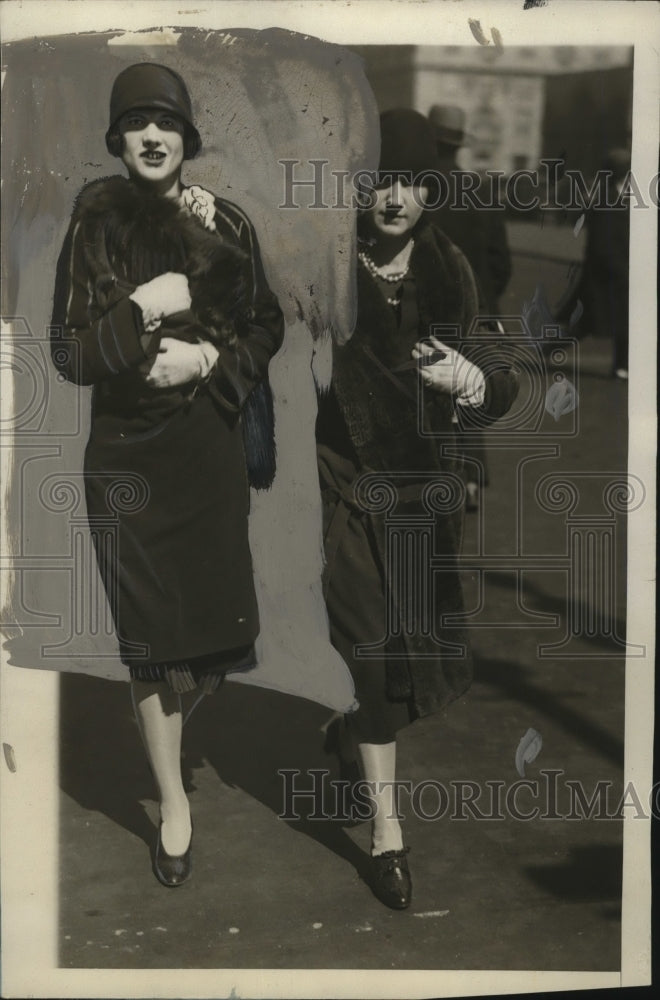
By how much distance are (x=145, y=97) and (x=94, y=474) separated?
3.22 ft

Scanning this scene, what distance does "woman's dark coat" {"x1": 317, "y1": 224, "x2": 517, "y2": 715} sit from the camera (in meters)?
3.49

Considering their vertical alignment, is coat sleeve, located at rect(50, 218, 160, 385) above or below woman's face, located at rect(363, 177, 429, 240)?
below

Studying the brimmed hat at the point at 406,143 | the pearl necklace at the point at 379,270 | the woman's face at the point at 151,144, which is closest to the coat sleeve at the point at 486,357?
the pearl necklace at the point at 379,270

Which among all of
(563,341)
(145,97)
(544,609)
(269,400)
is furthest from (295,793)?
(145,97)

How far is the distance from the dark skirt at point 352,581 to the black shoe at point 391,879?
0.36m

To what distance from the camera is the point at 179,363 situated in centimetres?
345

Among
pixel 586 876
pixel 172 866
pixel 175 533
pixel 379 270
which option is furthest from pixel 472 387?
pixel 172 866

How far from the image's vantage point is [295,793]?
365 cm

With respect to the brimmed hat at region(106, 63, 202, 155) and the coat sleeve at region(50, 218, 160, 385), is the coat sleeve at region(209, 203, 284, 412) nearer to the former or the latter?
the coat sleeve at region(50, 218, 160, 385)

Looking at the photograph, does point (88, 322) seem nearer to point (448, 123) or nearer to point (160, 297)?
point (160, 297)

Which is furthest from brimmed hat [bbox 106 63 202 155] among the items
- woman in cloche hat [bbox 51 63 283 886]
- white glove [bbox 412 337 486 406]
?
white glove [bbox 412 337 486 406]

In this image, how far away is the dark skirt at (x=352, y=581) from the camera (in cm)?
354

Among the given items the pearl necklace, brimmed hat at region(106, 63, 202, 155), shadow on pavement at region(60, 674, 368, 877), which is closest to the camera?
brimmed hat at region(106, 63, 202, 155)

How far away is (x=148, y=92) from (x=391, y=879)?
86.6 inches
